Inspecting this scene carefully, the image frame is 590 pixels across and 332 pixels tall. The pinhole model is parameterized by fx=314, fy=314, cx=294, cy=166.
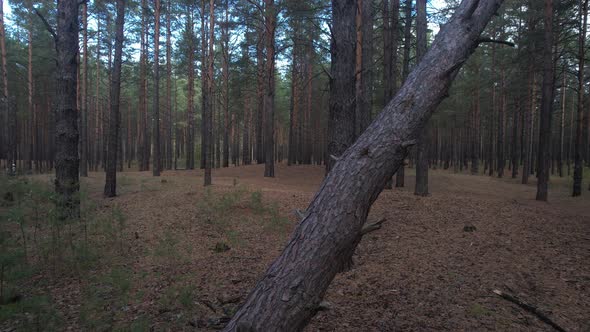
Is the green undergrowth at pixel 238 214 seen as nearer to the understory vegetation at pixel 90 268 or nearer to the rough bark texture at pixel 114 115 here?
the understory vegetation at pixel 90 268

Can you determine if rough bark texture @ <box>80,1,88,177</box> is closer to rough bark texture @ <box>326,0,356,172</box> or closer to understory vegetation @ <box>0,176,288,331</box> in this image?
understory vegetation @ <box>0,176,288,331</box>

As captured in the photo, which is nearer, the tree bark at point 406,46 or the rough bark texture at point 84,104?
the tree bark at point 406,46

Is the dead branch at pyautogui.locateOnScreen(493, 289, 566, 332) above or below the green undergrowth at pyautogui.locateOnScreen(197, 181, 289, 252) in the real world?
below

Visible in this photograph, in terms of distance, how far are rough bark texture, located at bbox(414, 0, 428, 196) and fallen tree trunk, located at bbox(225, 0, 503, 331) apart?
8.26 m

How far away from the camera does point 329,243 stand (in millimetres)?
2295

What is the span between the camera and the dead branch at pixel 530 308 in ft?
12.4

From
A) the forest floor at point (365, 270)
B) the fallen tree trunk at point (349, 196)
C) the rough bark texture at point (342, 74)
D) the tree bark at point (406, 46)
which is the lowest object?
the forest floor at point (365, 270)

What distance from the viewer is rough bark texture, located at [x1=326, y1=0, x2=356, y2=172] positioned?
5.37 metres

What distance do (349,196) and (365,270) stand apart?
12.1 feet

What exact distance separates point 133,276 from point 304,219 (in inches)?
164

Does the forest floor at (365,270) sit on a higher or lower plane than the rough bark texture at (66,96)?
lower

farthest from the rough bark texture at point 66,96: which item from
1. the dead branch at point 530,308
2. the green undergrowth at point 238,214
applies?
the dead branch at point 530,308

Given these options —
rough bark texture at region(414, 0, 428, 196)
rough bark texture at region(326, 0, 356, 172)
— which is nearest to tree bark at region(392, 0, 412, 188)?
rough bark texture at region(414, 0, 428, 196)

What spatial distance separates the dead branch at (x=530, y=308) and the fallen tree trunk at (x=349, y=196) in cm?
321
